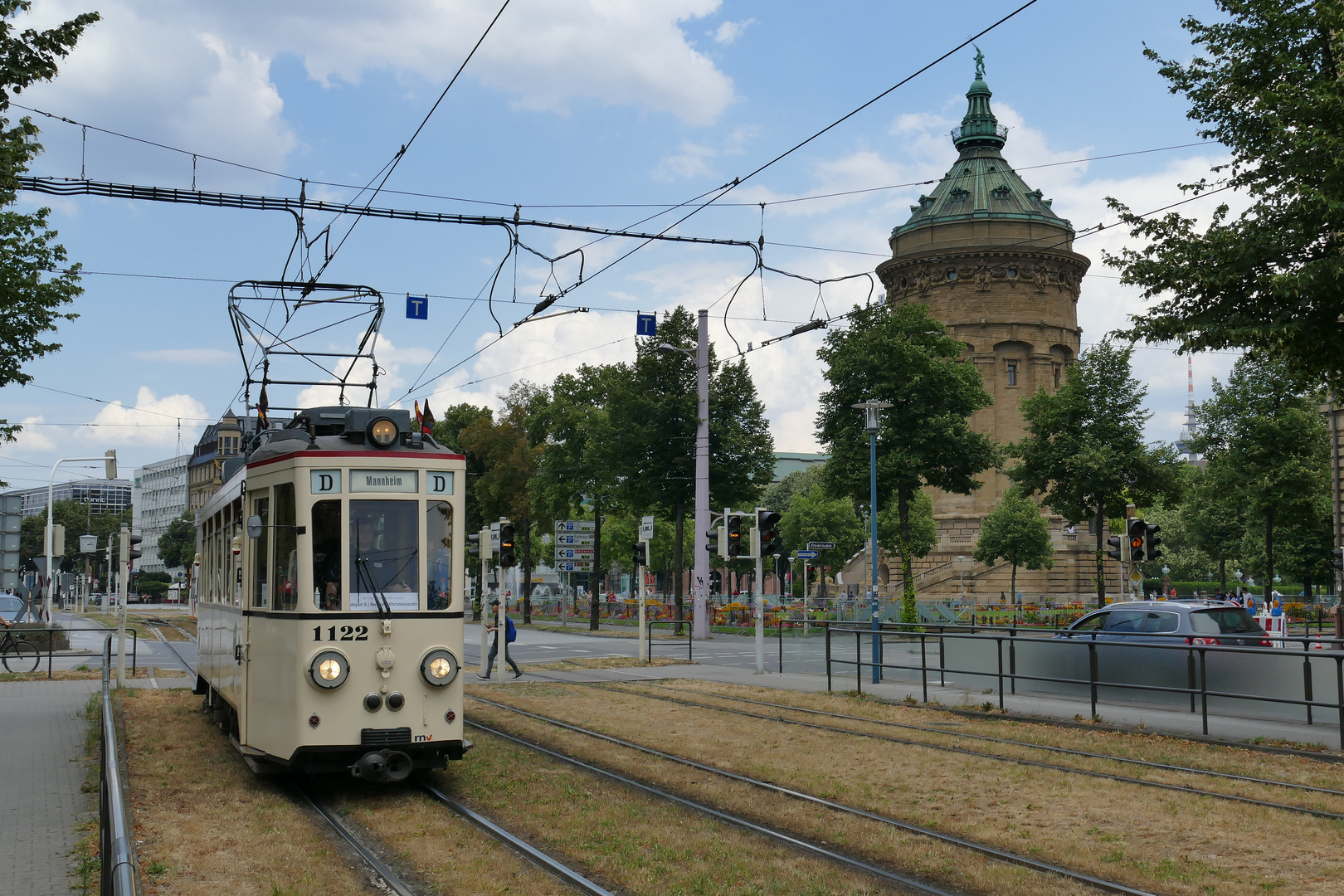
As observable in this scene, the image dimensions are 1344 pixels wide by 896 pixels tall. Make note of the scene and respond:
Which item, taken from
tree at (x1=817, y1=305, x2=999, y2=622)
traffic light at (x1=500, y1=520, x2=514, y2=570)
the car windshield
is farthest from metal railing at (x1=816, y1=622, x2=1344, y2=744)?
tree at (x1=817, y1=305, x2=999, y2=622)

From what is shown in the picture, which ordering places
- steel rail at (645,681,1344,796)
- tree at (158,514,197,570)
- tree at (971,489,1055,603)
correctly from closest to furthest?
steel rail at (645,681,1344,796) < tree at (971,489,1055,603) < tree at (158,514,197,570)

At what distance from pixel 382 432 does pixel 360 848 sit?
3.60 m

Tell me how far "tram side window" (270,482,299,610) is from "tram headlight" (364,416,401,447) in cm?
79

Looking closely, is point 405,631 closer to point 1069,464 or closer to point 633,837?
point 633,837

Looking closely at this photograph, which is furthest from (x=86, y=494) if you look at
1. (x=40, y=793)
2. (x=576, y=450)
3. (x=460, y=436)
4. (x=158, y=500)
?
(x=40, y=793)

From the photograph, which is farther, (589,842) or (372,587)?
(372,587)

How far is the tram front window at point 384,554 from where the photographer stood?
33.8 ft

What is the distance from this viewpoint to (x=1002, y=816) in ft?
31.5

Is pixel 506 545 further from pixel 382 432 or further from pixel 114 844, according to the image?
pixel 114 844

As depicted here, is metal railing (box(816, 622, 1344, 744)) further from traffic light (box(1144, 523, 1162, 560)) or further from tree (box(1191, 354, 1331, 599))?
tree (box(1191, 354, 1331, 599))

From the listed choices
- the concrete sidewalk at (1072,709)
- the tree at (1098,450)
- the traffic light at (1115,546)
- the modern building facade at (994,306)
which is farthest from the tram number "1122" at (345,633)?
the modern building facade at (994,306)

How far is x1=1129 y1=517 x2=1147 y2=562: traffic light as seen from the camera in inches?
1008

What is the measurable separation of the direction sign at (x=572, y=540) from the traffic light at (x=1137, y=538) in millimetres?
21065

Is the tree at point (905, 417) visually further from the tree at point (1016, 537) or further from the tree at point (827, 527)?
the tree at point (827, 527)
